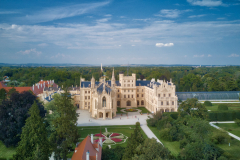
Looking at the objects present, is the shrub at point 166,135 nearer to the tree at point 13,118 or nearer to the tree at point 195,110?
the tree at point 195,110

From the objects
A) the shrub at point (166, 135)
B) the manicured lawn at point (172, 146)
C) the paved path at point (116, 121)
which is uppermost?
the shrub at point (166, 135)

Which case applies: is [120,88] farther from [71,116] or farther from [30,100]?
[71,116]

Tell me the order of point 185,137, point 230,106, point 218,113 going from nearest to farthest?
point 185,137 < point 218,113 < point 230,106

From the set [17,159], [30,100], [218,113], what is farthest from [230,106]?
[17,159]

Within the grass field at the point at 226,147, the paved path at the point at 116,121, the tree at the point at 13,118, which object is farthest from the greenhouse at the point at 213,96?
the tree at the point at 13,118

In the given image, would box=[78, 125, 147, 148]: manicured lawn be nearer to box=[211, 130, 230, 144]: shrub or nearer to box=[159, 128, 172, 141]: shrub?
box=[159, 128, 172, 141]: shrub

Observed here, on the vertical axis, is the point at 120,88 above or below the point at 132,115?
above

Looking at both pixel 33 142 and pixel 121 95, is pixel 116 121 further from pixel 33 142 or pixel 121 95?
pixel 33 142
